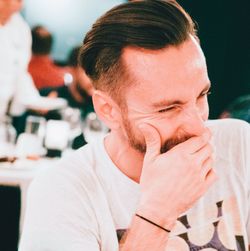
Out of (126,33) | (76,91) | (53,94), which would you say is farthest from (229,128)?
(53,94)

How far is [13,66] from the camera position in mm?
4230

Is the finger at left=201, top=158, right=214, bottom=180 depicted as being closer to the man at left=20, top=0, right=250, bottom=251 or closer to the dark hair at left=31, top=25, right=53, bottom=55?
the man at left=20, top=0, right=250, bottom=251

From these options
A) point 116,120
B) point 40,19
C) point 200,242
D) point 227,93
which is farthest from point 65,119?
point 40,19

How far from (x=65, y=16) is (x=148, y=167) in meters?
7.00

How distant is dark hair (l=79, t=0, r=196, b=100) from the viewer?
1.31 metres

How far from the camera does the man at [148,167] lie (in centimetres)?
122

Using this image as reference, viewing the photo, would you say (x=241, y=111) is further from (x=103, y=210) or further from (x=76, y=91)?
(x=76, y=91)

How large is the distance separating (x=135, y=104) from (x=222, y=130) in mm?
332

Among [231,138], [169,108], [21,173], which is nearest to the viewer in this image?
[169,108]

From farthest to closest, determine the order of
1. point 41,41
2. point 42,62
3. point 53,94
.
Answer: point 42,62 → point 41,41 → point 53,94

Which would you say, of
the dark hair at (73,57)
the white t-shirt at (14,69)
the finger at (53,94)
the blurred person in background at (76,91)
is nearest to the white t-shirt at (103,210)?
the blurred person in background at (76,91)

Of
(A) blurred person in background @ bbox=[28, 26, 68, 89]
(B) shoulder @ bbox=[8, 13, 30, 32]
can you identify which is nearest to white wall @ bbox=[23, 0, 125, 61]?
(A) blurred person in background @ bbox=[28, 26, 68, 89]

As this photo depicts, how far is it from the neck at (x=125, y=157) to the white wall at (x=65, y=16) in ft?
20.9

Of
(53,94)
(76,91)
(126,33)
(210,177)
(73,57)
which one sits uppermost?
(126,33)
